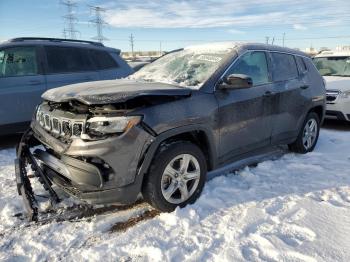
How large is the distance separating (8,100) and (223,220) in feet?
13.9

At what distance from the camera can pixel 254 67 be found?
468 centimetres

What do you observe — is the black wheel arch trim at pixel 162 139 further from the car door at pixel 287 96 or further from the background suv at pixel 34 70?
the background suv at pixel 34 70

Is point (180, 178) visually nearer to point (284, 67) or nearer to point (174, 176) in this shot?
point (174, 176)

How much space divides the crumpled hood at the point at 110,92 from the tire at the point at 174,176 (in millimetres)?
539

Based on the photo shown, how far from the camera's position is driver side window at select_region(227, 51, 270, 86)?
14.3 ft

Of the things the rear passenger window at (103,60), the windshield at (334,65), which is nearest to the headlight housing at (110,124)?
the rear passenger window at (103,60)

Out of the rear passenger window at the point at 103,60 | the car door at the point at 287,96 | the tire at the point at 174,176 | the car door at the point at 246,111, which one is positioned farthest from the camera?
the rear passenger window at the point at 103,60

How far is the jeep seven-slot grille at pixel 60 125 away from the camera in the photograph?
10.8 ft

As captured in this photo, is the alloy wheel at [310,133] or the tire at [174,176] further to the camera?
the alloy wheel at [310,133]

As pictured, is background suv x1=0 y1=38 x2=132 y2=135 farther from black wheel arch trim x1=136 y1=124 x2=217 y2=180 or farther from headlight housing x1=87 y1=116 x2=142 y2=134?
black wheel arch trim x1=136 y1=124 x2=217 y2=180

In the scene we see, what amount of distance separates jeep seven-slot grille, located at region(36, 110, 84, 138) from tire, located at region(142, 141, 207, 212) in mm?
770

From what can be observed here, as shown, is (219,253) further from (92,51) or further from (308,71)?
(92,51)

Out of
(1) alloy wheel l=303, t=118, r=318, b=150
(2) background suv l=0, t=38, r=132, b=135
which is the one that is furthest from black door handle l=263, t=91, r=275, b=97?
(2) background suv l=0, t=38, r=132, b=135

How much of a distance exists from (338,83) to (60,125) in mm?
6871
